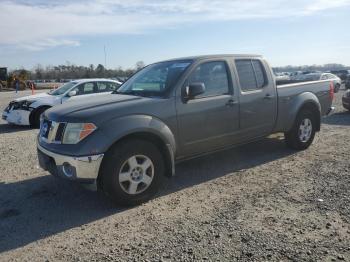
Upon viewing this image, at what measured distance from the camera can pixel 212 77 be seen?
6.03 metres

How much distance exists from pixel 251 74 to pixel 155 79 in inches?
70.7

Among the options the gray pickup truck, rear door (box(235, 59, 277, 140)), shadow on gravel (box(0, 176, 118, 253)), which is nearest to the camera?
shadow on gravel (box(0, 176, 118, 253))

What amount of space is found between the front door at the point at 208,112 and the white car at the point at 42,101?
6487 millimetres

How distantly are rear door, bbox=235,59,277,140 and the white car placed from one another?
6.22 meters

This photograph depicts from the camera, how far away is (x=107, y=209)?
4.98 metres

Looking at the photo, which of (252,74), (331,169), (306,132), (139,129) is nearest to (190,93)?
(139,129)

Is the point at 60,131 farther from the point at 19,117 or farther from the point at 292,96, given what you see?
the point at 19,117

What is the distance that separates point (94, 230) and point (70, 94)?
28.3 feet

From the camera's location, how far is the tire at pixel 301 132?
758 centimetres

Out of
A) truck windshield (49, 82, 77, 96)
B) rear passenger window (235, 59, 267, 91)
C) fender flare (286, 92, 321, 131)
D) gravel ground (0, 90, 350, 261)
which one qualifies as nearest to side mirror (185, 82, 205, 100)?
rear passenger window (235, 59, 267, 91)

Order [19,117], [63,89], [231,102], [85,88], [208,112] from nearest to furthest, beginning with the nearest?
[208,112]
[231,102]
[19,117]
[85,88]
[63,89]

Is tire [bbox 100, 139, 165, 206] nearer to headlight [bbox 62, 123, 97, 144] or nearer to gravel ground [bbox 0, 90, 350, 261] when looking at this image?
gravel ground [bbox 0, 90, 350, 261]

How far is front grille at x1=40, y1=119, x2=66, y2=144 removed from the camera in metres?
4.92

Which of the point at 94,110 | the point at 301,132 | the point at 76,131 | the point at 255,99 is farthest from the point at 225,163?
the point at 76,131
